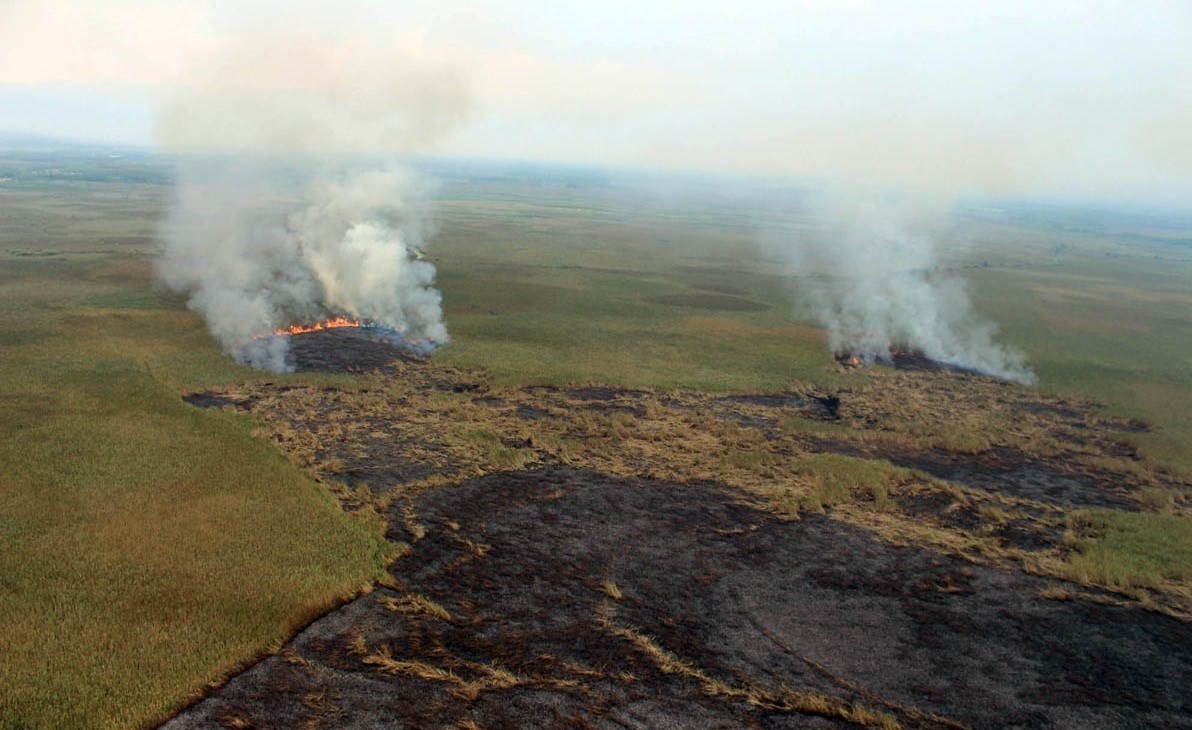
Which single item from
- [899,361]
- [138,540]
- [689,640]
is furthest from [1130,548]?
[138,540]

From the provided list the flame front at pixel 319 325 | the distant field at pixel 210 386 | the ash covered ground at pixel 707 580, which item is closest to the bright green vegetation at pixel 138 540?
the distant field at pixel 210 386

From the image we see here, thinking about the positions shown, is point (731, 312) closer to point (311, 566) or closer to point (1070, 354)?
point (1070, 354)

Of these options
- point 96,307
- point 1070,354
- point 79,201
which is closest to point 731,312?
point 1070,354

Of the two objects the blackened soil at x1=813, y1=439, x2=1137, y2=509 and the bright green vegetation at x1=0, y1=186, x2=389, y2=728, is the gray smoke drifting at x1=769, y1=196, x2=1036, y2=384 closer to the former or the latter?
the blackened soil at x1=813, y1=439, x2=1137, y2=509

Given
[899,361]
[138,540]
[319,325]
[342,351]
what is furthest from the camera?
[899,361]

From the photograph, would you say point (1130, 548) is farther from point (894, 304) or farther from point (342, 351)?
point (342, 351)

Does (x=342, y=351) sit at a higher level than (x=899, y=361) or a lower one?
lower
